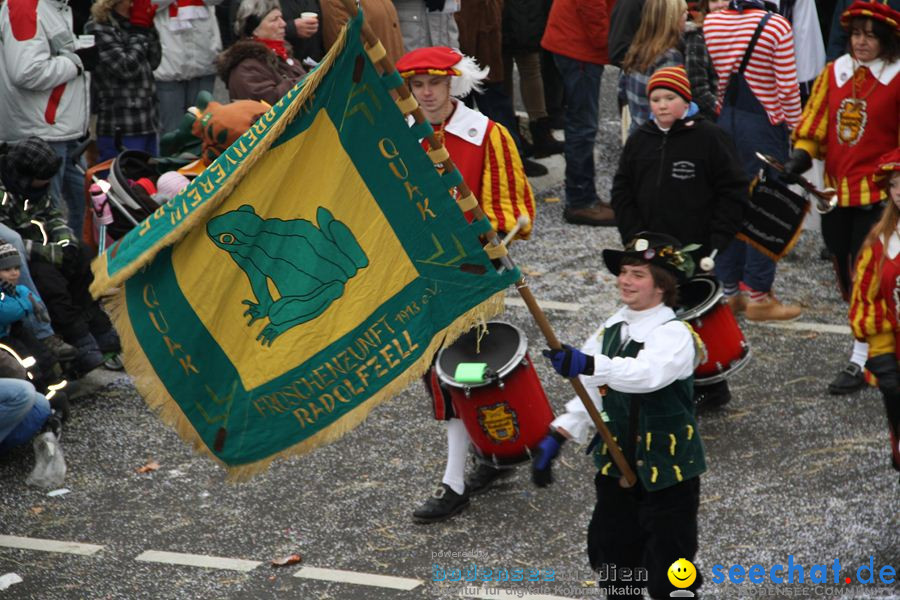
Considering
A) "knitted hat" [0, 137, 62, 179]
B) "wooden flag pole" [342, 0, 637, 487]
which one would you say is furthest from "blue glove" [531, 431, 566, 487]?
"knitted hat" [0, 137, 62, 179]

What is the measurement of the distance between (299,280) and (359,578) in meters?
1.91

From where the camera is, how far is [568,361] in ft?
16.6

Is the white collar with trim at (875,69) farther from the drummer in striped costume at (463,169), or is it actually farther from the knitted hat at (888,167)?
the drummer in striped costume at (463,169)

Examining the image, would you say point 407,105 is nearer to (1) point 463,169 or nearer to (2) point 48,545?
(1) point 463,169

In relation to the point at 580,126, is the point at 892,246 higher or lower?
higher

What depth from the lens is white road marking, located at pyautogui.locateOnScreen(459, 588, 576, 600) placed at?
6138mm

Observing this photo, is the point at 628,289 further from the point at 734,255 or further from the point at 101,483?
the point at 734,255

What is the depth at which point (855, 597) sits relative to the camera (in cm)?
603

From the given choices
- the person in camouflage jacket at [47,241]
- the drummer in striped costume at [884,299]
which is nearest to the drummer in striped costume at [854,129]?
the drummer in striped costume at [884,299]

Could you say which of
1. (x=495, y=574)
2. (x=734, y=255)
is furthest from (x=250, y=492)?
(x=734, y=255)

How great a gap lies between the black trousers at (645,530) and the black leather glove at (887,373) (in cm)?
117

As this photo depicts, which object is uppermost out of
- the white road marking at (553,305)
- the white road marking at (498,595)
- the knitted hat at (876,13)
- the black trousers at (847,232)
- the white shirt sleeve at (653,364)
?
the knitted hat at (876,13)

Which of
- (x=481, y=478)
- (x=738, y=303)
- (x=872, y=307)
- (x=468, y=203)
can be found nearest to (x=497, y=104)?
(x=738, y=303)

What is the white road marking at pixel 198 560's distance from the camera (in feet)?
21.5
